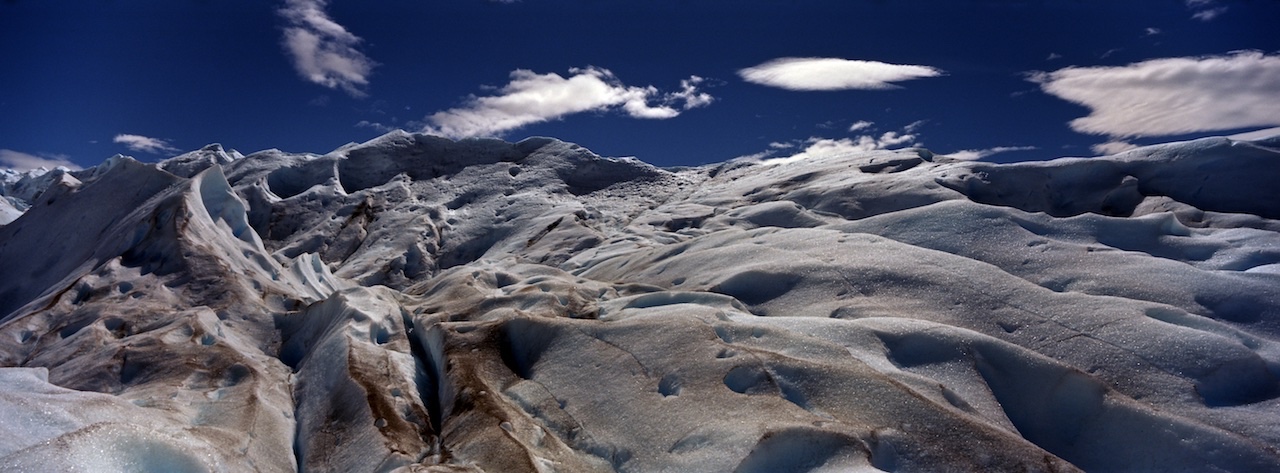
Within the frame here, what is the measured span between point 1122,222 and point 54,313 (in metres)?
15.4

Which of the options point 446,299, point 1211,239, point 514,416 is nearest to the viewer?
point 514,416

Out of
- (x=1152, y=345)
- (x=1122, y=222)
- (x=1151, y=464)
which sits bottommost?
(x=1151, y=464)

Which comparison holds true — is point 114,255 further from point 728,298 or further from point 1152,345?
point 1152,345

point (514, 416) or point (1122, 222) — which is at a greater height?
point (1122, 222)

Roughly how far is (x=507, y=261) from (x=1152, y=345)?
1165 cm

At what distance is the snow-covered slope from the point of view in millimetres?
6523

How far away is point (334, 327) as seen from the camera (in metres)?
9.96

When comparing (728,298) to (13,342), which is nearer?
(13,342)

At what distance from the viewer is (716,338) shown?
325 inches

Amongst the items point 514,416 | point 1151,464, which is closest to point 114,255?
point 514,416

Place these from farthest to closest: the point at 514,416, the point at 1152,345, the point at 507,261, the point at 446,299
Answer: the point at 507,261 < the point at 446,299 < the point at 1152,345 < the point at 514,416

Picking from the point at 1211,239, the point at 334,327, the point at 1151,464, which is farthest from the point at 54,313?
the point at 1211,239

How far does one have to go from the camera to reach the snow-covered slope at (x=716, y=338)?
21.4 feet

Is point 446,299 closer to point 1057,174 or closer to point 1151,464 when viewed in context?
point 1151,464
